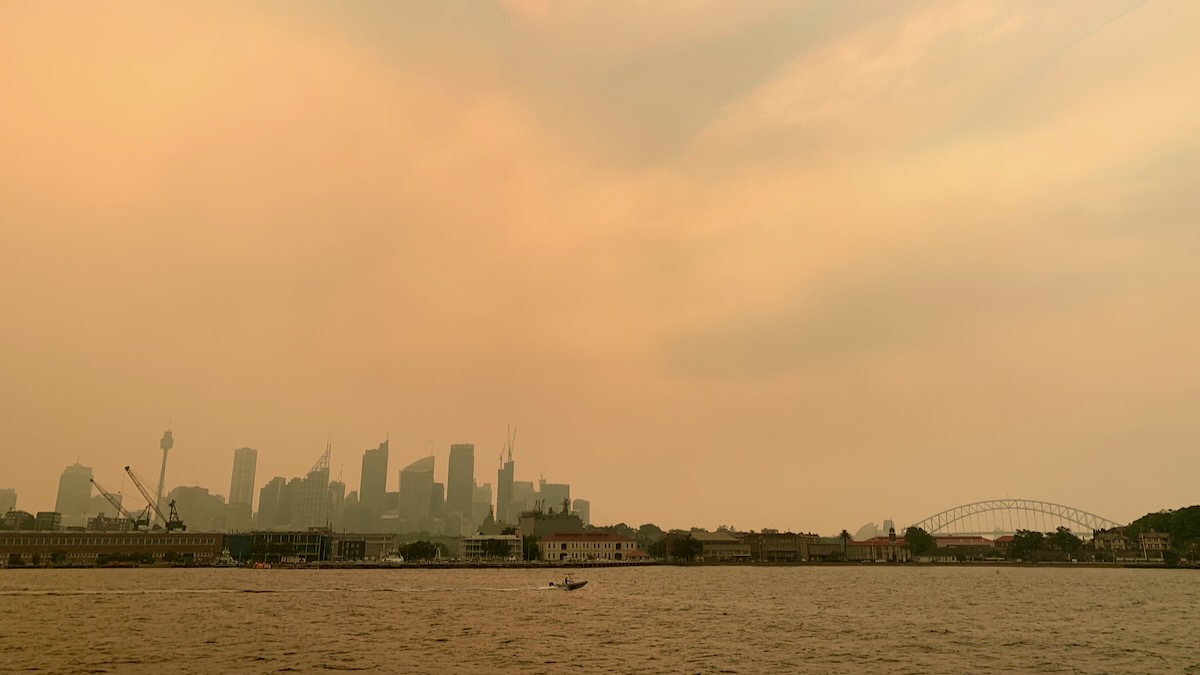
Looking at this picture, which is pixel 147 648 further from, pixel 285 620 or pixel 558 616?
pixel 558 616

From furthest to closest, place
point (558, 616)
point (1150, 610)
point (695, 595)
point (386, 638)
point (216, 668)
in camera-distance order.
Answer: point (695, 595) → point (1150, 610) → point (558, 616) → point (386, 638) → point (216, 668)

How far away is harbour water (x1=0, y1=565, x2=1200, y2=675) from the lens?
55.4 metres

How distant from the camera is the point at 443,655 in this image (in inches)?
2314

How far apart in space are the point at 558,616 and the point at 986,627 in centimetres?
4360

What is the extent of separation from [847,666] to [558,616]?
41.3 metres

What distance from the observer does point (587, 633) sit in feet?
241

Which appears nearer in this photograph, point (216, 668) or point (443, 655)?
point (216, 668)

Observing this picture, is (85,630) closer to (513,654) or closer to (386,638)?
(386,638)

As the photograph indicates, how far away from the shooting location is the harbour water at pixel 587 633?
55375 millimetres

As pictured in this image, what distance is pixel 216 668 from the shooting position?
173ft

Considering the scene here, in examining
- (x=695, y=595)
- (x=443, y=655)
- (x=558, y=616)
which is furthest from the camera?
(x=695, y=595)

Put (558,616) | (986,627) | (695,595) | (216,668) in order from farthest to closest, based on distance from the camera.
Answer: (695,595), (558,616), (986,627), (216,668)

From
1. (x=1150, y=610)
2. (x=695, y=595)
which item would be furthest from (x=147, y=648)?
(x=1150, y=610)

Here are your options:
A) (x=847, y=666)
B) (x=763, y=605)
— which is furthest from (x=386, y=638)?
(x=763, y=605)
